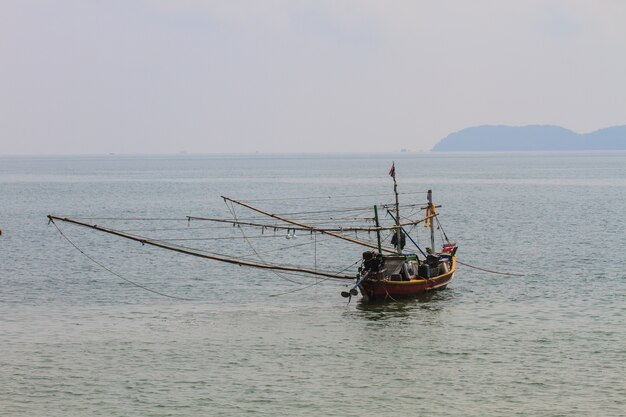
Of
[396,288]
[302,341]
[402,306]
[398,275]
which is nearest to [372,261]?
[398,275]

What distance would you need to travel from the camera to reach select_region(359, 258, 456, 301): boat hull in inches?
2207

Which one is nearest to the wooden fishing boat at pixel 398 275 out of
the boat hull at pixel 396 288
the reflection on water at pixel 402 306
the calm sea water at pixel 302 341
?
the boat hull at pixel 396 288

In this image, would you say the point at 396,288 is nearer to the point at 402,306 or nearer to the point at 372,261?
the point at 402,306

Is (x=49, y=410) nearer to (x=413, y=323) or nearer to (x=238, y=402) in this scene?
(x=238, y=402)

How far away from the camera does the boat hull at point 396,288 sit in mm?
56062

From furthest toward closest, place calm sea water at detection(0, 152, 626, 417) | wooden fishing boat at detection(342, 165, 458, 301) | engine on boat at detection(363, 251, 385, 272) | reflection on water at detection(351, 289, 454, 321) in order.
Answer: wooden fishing boat at detection(342, 165, 458, 301), engine on boat at detection(363, 251, 385, 272), reflection on water at detection(351, 289, 454, 321), calm sea water at detection(0, 152, 626, 417)

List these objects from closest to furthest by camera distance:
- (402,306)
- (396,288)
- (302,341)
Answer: (302,341)
(402,306)
(396,288)

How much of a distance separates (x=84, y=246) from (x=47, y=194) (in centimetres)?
11117

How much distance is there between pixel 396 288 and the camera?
188ft

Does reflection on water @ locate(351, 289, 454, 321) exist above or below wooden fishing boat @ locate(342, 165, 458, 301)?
below

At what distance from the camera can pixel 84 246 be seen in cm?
9362

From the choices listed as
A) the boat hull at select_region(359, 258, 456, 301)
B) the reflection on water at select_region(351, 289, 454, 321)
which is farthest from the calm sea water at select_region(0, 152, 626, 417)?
the boat hull at select_region(359, 258, 456, 301)

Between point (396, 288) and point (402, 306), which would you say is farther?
point (396, 288)

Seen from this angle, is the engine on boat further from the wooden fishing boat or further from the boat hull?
the boat hull
